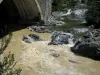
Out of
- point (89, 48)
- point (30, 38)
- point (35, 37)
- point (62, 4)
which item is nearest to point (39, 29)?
point (35, 37)

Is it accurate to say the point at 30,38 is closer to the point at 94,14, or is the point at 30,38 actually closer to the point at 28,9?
the point at 28,9

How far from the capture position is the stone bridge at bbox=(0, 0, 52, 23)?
1884 centimetres

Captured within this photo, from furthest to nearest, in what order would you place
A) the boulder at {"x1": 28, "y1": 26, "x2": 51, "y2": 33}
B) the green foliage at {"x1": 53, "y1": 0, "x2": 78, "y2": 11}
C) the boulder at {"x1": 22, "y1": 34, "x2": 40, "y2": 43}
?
the green foliage at {"x1": 53, "y1": 0, "x2": 78, "y2": 11} < the boulder at {"x1": 28, "y1": 26, "x2": 51, "y2": 33} < the boulder at {"x1": 22, "y1": 34, "x2": 40, "y2": 43}

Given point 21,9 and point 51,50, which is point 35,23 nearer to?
point 21,9

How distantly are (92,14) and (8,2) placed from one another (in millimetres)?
6482

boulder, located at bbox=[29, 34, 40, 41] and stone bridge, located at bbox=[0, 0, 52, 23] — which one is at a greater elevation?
stone bridge, located at bbox=[0, 0, 52, 23]

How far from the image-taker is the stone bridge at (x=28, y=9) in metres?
18.8

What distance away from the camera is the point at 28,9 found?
19.6 meters

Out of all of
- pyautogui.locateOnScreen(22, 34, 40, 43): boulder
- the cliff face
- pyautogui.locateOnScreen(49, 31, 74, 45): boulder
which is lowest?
pyautogui.locateOnScreen(49, 31, 74, 45): boulder

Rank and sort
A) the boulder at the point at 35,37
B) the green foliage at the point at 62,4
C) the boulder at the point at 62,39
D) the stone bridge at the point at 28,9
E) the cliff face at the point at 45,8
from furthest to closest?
the green foliage at the point at 62,4, the cliff face at the point at 45,8, the stone bridge at the point at 28,9, the boulder at the point at 35,37, the boulder at the point at 62,39

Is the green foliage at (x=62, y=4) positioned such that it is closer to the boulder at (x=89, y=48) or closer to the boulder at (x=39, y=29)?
the boulder at (x=39, y=29)

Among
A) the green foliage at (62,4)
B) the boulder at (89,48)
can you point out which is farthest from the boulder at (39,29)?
the green foliage at (62,4)

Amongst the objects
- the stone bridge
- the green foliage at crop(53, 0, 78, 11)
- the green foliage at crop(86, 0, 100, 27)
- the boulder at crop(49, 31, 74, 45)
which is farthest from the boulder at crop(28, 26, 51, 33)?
the green foliage at crop(53, 0, 78, 11)

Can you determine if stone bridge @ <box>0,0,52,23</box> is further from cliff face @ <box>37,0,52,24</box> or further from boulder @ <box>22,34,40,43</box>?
boulder @ <box>22,34,40,43</box>
